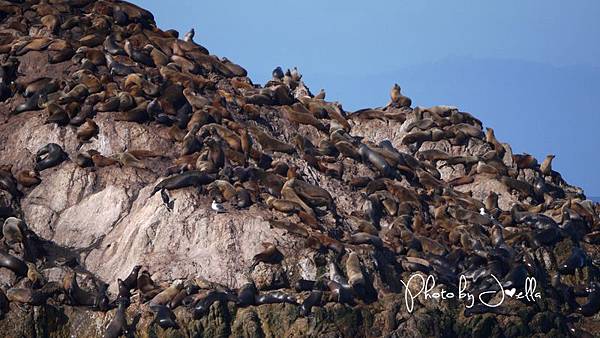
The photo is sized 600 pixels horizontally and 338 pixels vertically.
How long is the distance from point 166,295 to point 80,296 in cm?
155

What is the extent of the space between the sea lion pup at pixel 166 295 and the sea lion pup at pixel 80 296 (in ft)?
2.91

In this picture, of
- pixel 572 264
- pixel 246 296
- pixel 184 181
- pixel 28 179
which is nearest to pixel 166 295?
pixel 246 296

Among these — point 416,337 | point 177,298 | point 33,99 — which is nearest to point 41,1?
point 33,99

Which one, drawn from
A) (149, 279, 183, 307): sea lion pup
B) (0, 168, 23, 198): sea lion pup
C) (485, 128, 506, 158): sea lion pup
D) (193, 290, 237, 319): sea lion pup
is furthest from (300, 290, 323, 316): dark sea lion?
(485, 128, 506, 158): sea lion pup

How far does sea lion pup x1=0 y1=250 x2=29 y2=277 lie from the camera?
2248 cm

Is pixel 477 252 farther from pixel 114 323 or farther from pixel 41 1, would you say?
pixel 41 1

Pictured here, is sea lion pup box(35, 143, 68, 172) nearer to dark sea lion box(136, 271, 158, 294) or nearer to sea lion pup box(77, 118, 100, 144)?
sea lion pup box(77, 118, 100, 144)

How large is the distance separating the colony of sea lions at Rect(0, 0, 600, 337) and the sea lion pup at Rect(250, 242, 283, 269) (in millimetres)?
25

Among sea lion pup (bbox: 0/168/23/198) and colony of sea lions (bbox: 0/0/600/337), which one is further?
sea lion pup (bbox: 0/168/23/198)

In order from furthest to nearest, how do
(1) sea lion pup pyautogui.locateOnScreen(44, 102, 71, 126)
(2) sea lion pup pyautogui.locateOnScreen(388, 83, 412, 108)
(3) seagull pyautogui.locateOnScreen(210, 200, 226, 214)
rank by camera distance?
(2) sea lion pup pyautogui.locateOnScreen(388, 83, 412, 108)
(1) sea lion pup pyautogui.locateOnScreen(44, 102, 71, 126)
(3) seagull pyautogui.locateOnScreen(210, 200, 226, 214)

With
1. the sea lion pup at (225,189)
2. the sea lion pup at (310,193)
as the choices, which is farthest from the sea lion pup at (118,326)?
the sea lion pup at (310,193)

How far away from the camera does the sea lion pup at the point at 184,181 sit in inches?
950

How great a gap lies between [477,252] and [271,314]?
18.5 ft

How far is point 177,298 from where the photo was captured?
21.9 metres
